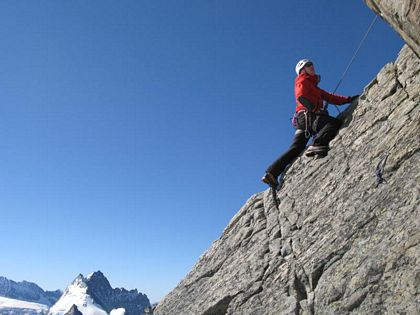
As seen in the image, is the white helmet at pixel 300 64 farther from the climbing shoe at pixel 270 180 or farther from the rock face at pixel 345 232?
the climbing shoe at pixel 270 180

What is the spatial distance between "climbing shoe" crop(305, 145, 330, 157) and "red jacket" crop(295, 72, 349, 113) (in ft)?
4.49

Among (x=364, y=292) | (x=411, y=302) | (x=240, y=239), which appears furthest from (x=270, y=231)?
(x=411, y=302)

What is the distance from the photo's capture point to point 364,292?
9.09 m

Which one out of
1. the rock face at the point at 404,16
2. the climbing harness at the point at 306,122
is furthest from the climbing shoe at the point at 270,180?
the rock face at the point at 404,16

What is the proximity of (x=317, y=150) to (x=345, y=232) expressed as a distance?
4107mm

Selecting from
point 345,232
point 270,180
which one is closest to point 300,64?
point 270,180

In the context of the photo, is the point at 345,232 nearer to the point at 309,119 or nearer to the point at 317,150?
the point at 317,150

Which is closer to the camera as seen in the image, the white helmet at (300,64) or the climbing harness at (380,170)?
the climbing harness at (380,170)

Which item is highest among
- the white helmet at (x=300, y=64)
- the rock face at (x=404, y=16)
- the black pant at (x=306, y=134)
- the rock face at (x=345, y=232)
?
the white helmet at (x=300, y=64)

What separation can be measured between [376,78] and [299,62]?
295 cm

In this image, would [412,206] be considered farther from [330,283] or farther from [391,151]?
[330,283]

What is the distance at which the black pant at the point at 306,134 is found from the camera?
46.2ft

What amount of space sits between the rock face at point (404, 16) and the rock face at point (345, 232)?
75.0 inches

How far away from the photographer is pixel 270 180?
51.1 feet
